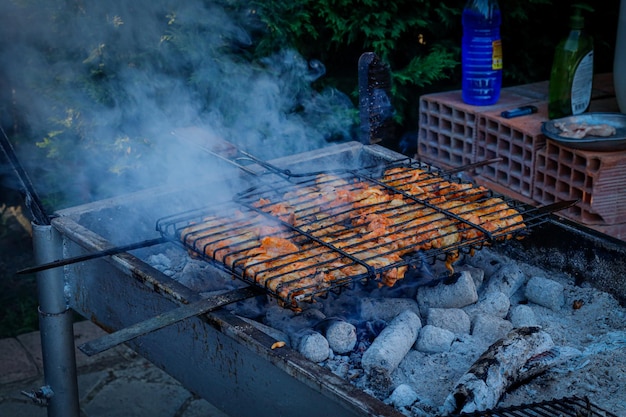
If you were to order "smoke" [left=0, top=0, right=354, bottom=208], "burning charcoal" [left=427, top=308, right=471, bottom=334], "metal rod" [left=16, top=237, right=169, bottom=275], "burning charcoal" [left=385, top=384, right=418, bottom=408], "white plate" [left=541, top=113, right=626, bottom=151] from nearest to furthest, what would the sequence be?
"burning charcoal" [left=385, top=384, right=418, bottom=408]
"metal rod" [left=16, top=237, right=169, bottom=275]
"burning charcoal" [left=427, top=308, right=471, bottom=334]
"white plate" [left=541, top=113, right=626, bottom=151]
"smoke" [left=0, top=0, right=354, bottom=208]

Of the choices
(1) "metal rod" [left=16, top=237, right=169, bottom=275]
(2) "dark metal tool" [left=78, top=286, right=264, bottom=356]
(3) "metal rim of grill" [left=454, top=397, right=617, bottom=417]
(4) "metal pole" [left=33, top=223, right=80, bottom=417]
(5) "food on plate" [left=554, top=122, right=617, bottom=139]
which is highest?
(5) "food on plate" [left=554, top=122, right=617, bottom=139]

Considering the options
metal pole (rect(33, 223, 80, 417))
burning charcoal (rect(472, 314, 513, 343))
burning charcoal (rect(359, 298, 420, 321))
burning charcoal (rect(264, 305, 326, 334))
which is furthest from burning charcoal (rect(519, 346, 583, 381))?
metal pole (rect(33, 223, 80, 417))

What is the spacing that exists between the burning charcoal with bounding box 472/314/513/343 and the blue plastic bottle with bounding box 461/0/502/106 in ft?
6.68

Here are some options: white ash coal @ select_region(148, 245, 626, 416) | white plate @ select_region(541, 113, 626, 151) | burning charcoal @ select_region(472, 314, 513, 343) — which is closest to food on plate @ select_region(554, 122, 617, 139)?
white plate @ select_region(541, 113, 626, 151)

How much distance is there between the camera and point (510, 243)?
3562 millimetres

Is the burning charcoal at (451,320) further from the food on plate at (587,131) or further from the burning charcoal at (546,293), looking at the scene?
the food on plate at (587,131)

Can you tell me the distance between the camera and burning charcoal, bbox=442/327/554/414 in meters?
2.41

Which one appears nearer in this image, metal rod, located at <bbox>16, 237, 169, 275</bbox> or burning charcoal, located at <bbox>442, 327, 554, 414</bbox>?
burning charcoal, located at <bbox>442, 327, 554, 414</bbox>

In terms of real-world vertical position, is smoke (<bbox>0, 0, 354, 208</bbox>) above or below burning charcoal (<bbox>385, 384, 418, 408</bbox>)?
above

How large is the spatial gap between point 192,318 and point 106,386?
7.84 ft

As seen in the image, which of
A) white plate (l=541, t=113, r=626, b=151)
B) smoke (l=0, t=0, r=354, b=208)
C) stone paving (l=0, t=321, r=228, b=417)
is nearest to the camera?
white plate (l=541, t=113, r=626, b=151)

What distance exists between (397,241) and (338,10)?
3.03m

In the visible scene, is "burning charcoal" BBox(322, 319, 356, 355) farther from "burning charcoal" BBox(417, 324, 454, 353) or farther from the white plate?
the white plate

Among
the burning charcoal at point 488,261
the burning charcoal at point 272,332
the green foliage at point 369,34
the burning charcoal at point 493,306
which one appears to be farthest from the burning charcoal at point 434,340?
the green foliage at point 369,34
